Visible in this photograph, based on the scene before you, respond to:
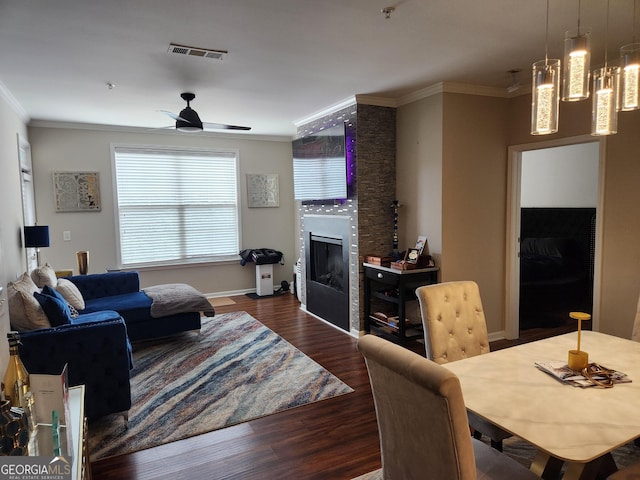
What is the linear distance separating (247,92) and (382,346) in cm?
339

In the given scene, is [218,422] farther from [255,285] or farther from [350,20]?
[255,285]

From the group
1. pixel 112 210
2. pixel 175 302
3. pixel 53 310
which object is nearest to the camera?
pixel 53 310

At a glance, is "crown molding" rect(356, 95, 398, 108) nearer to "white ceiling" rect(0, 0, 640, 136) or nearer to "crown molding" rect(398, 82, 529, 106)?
"white ceiling" rect(0, 0, 640, 136)

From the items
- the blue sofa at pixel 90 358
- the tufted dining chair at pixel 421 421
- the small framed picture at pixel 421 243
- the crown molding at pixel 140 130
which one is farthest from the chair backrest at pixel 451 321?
the crown molding at pixel 140 130

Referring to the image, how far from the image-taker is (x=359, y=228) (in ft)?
14.6

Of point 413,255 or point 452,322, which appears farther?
point 413,255

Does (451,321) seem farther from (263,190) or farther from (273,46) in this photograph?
(263,190)

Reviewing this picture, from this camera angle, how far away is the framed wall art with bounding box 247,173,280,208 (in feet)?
22.3

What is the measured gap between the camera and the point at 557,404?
4.99ft

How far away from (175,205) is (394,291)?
3706 millimetres

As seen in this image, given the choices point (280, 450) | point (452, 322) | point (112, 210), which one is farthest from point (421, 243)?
point (112, 210)

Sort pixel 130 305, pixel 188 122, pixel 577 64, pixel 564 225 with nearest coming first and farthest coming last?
1. pixel 577 64
2. pixel 188 122
3. pixel 130 305
4. pixel 564 225

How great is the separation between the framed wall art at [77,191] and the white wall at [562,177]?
596 cm

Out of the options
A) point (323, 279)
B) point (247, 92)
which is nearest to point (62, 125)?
point (247, 92)
